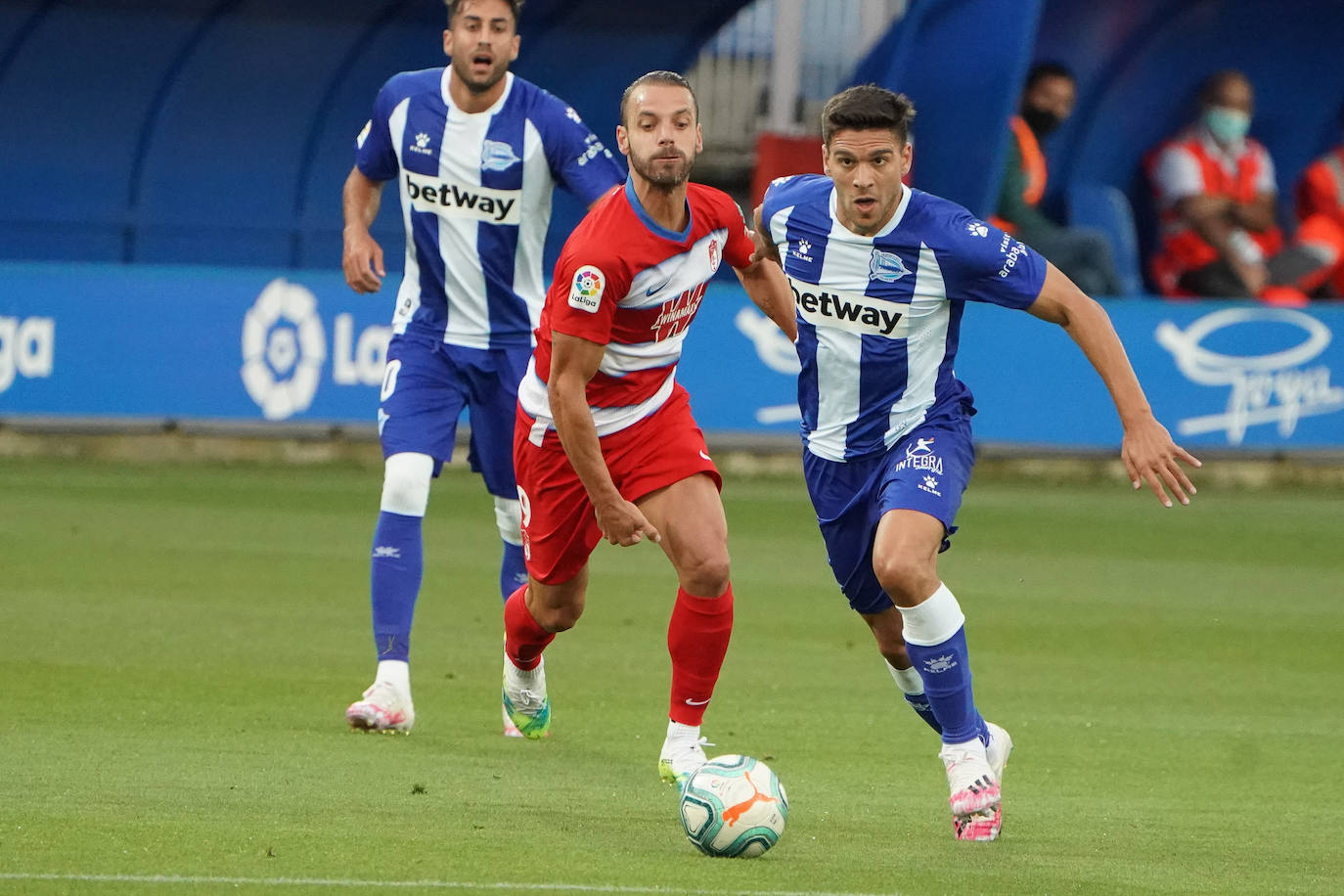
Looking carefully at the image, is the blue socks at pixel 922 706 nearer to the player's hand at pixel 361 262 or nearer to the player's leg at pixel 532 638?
the player's leg at pixel 532 638

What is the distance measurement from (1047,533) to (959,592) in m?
2.55

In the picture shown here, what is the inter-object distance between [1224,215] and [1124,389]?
13275mm

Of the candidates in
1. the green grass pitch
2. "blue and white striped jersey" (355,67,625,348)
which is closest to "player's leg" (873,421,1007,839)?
the green grass pitch

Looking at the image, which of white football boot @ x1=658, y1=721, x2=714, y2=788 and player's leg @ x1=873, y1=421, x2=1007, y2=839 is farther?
white football boot @ x1=658, y1=721, x2=714, y2=788

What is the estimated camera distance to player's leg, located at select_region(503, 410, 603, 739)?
233 inches

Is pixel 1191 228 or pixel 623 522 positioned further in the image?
pixel 1191 228

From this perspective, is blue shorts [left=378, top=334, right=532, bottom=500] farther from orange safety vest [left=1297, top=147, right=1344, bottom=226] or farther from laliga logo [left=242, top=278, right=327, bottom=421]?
orange safety vest [left=1297, top=147, right=1344, bottom=226]

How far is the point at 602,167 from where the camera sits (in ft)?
22.7

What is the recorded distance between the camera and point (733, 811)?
477 centimetres

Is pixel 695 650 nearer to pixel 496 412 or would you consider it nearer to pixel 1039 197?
pixel 496 412

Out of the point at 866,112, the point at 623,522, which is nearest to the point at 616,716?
the point at 623,522

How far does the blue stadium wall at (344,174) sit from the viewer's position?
47.5 feet

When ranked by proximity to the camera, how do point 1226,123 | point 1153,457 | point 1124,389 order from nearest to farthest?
point 1153,457 → point 1124,389 → point 1226,123

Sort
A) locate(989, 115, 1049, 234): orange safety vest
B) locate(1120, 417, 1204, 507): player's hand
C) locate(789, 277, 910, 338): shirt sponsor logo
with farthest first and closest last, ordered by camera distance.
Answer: locate(989, 115, 1049, 234): orange safety vest < locate(789, 277, 910, 338): shirt sponsor logo < locate(1120, 417, 1204, 507): player's hand
